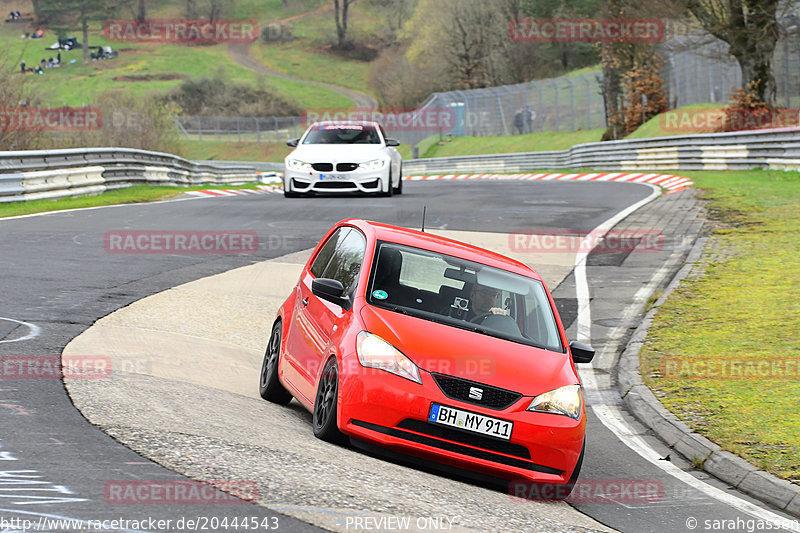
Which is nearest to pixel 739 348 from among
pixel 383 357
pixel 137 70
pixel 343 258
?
pixel 343 258

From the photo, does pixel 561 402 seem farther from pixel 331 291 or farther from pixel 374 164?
pixel 374 164

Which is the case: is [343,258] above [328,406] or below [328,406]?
above

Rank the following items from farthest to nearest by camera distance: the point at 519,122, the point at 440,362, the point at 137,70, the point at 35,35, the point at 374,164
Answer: the point at 35,35 < the point at 137,70 < the point at 519,122 < the point at 374,164 < the point at 440,362

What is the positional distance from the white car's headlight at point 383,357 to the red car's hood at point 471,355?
42 millimetres

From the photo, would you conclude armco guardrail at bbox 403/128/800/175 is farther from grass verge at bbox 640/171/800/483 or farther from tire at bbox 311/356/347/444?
tire at bbox 311/356/347/444

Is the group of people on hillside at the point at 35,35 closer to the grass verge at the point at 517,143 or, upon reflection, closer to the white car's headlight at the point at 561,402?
the grass verge at the point at 517,143

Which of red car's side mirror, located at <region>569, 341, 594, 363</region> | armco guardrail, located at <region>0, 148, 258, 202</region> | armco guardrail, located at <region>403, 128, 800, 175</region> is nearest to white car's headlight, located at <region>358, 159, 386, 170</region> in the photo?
armco guardrail, located at <region>0, 148, 258, 202</region>

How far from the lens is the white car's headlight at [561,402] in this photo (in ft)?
22.8

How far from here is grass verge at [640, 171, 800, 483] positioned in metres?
8.38

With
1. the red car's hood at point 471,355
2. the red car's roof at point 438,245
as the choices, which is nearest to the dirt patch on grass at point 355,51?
the red car's roof at point 438,245

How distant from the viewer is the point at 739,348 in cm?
1105

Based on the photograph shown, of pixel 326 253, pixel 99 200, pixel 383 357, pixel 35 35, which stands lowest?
pixel 383 357

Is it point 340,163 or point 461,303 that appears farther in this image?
point 340,163

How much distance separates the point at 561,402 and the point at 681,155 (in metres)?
31.4
